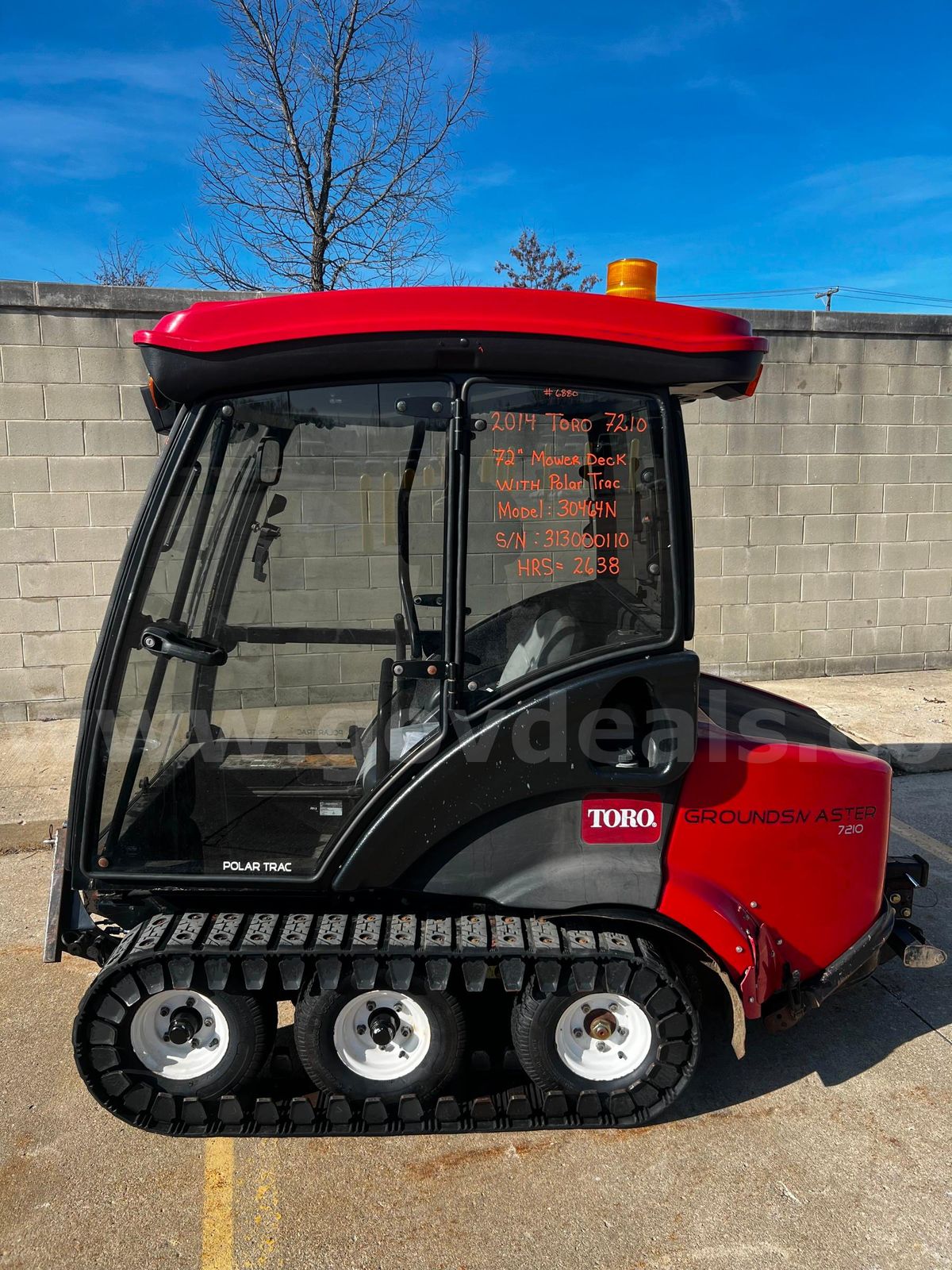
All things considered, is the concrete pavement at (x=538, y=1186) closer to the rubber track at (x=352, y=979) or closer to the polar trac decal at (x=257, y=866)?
the rubber track at (x=352, y=979)

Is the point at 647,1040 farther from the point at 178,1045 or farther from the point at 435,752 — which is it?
the point at 178,1045

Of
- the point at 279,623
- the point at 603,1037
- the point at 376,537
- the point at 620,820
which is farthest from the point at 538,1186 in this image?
the point at 376,537

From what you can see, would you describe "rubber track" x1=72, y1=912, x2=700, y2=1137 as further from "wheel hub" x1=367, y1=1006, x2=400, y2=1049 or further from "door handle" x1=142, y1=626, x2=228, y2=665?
"door handle" x1=142, y1=626, x2=228, y2=665

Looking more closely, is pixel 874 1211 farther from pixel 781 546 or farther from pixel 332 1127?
pixel 781 546

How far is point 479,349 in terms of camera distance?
252cm

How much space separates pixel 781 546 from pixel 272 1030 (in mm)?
6725

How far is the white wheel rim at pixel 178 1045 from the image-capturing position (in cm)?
274

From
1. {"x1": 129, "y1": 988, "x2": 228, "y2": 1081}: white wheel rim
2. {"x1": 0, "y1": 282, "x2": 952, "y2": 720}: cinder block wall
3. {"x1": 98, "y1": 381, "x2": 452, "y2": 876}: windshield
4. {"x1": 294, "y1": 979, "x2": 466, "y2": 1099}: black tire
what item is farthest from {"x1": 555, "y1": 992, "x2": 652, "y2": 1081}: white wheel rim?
{"x1": 0, "y1": 282, "x2": 952, "y2": 720}: cinder block wall

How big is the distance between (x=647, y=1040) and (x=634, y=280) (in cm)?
238

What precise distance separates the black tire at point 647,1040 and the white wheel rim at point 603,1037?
1cm

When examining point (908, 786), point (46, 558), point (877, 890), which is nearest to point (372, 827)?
point (877, 890)

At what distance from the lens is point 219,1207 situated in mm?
2516

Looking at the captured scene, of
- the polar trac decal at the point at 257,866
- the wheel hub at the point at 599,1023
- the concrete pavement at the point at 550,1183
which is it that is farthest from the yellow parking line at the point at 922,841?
the polar trac decal at the point at 257,866

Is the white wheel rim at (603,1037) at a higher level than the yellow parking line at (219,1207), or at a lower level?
higher
